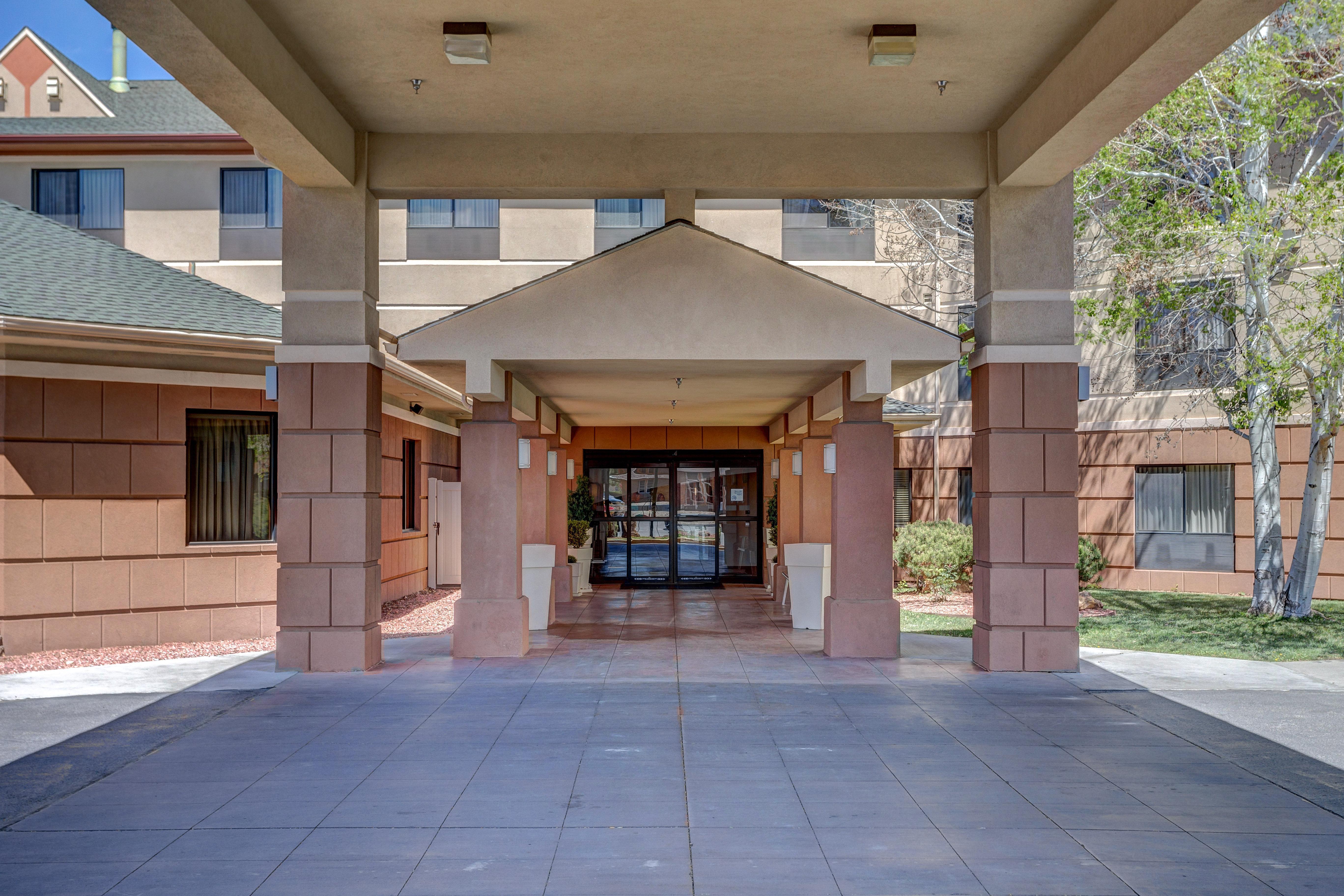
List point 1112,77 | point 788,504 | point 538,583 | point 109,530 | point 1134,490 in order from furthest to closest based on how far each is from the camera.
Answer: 1. point 1134,490
2. point 788,504
3. point 538,583
4. point 109,530
5. point 1112,77

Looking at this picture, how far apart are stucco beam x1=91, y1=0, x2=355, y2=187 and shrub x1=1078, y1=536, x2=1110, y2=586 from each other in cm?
1347

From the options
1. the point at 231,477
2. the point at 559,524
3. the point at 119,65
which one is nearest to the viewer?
the point at 231,477

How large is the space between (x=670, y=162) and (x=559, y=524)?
24.0ft

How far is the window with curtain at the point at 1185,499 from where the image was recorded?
1933 cm

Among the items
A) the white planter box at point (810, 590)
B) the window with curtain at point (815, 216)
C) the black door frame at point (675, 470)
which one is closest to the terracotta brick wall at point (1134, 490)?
the black door frame at point (675, 470)

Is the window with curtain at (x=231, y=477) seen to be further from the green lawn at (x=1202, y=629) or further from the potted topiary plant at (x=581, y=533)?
the green lawn at (x=1202, y=629)

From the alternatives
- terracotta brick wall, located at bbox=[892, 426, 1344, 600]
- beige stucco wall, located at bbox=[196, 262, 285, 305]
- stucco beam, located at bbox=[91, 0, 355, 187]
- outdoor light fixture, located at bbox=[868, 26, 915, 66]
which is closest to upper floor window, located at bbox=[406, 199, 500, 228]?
beige stucco wall, located at bbox=[196, 262, 285, 305]

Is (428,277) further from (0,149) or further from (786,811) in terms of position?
(786,811)

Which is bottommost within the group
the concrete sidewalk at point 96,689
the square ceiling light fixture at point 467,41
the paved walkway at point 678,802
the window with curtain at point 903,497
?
the concrete sidewalk at point 96,689

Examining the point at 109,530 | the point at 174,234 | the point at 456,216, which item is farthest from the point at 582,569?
the point at 174,234

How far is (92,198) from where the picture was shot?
2142cm

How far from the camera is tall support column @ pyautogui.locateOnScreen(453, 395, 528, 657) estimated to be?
11375 mm

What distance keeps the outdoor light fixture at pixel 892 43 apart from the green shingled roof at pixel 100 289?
25.0 feet

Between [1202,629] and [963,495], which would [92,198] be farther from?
[1202,629]
